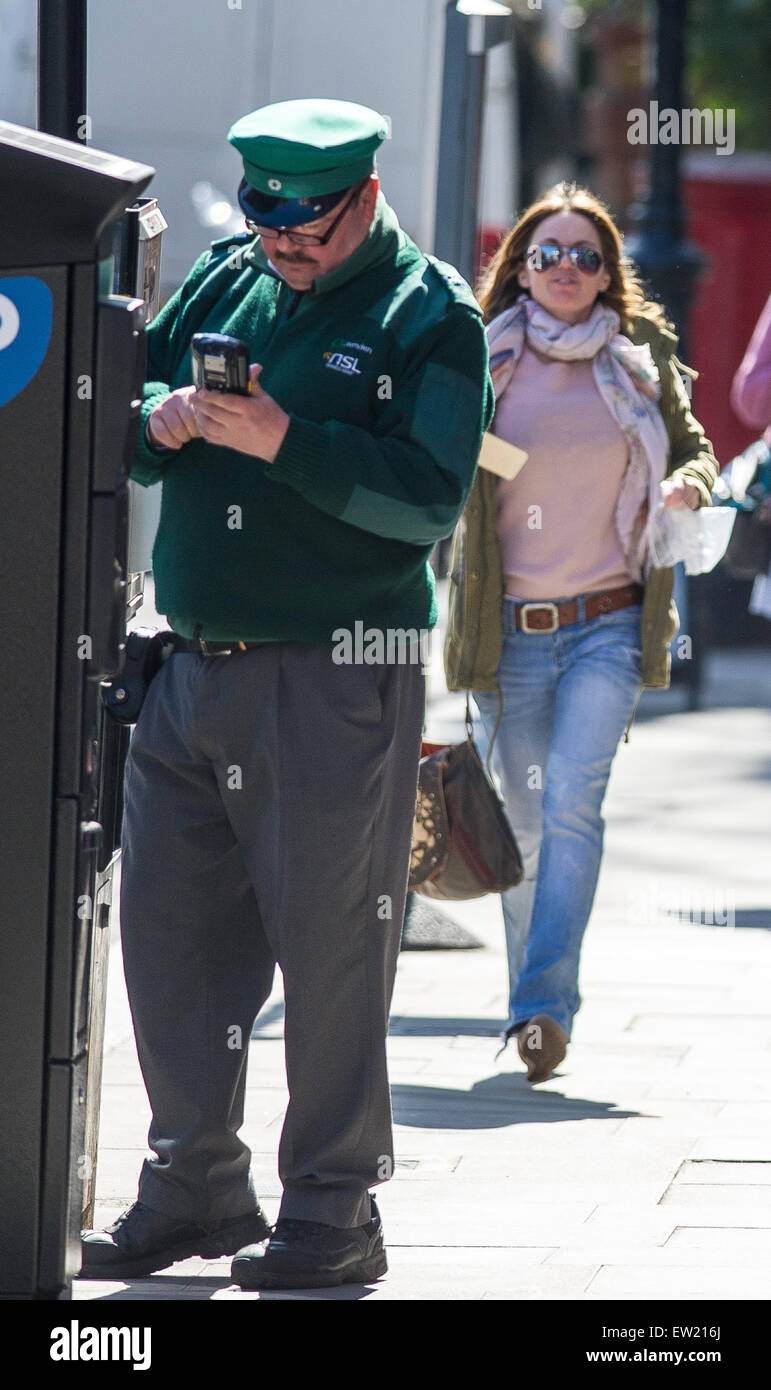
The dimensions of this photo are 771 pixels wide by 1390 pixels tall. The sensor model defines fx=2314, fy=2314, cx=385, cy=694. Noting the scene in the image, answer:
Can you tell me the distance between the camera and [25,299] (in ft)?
10.2

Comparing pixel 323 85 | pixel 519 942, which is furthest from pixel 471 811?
pixel 323 85

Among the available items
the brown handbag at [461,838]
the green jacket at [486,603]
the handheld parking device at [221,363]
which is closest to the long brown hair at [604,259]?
the green jacket at [486,603]

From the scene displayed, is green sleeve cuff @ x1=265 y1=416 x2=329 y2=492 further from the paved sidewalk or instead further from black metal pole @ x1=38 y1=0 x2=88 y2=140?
the paved sidewalk

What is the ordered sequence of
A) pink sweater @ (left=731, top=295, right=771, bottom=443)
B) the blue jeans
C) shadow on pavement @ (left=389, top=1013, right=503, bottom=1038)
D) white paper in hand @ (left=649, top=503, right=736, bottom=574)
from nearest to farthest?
the blue jeans → white paper in hand @ (left=649, top=503, right=736, bottom=574) → shadow on pavement @ (left=389, top=1013, right=503, bottom=1038) → pink sweater @ (left=731, top=295, right=771, bottom=443)

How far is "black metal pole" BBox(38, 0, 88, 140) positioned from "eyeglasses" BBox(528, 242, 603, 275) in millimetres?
1715

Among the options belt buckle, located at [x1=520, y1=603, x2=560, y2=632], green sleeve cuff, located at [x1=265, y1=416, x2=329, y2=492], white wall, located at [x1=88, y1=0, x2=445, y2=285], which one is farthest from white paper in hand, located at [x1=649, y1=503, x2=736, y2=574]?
white wall, located at [x1=88, y1=0, x2=445, y2=285]

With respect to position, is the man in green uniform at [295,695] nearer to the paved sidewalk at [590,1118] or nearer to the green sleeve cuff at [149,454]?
the green sleeve cuff at [149,454]

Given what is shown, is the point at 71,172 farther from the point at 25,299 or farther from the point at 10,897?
the point at 10,897

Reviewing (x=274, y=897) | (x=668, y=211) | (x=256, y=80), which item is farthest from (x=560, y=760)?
(x=668, y=211)

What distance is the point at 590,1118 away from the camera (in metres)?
4.89

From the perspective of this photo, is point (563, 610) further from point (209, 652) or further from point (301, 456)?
point (301, 456)

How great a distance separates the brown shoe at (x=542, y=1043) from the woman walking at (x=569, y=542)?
237 mm

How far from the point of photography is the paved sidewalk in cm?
374
